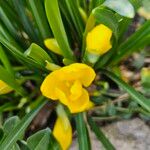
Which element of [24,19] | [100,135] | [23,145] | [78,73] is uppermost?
[24,19]

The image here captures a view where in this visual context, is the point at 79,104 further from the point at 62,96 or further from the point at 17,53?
the point at 17,53

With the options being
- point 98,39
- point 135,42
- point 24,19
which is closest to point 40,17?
point 24,19

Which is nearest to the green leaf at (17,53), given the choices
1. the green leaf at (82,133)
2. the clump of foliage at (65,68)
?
the clump of foliage at (65,68)

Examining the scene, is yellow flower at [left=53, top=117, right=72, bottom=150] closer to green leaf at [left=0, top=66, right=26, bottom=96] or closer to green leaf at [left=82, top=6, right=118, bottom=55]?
green leaf at [left=0, top=66, right=26, bottom=96]

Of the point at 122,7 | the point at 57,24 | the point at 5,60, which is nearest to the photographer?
the point at 122,7

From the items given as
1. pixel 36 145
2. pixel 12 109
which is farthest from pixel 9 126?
pixel 12 109

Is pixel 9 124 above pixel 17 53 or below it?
below

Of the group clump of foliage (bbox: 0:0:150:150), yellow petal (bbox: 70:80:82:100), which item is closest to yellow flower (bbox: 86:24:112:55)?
clump of foliage (bbox: 0:0:150:150)
